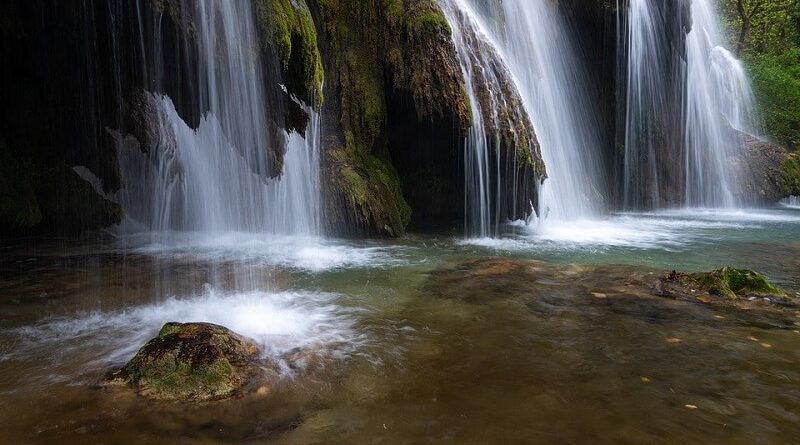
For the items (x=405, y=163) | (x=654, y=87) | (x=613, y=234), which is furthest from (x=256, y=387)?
(x=654, y=87)

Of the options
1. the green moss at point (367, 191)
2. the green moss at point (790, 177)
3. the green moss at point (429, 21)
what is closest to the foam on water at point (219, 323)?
the green moss at point (367, 191)

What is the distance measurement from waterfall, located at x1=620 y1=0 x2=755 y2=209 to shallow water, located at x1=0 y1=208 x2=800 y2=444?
1182cm

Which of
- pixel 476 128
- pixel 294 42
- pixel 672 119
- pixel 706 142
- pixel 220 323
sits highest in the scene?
pixel 672 119

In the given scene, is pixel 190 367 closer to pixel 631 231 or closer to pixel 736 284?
pixel 736 284

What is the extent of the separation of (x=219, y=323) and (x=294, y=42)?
451cm

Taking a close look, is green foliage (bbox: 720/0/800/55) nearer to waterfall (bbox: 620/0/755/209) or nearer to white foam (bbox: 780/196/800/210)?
waterfall (bbox: 620/0/755/209)

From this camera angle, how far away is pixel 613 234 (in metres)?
12.5

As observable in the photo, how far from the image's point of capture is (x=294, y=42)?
7.63 metres

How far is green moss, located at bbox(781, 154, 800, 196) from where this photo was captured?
878 inches

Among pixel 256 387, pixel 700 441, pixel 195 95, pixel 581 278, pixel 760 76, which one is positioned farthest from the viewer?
pixel 760 76

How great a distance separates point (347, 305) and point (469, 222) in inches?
256

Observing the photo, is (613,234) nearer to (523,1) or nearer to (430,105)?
(430,105)

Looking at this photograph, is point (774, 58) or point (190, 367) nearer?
point (190, 367)

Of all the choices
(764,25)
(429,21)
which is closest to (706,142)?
(429,21)
